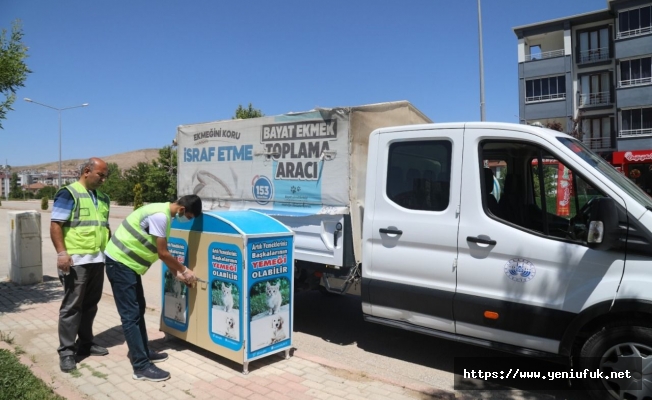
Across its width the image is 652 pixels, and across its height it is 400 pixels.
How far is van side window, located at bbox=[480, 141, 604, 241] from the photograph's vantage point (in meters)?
4.11

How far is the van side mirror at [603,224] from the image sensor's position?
11.3 feet

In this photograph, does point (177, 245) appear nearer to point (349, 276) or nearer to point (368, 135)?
point (349, 276)

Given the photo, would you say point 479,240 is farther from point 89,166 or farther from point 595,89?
point 595,89

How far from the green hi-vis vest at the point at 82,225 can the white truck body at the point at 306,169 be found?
6.66 ft

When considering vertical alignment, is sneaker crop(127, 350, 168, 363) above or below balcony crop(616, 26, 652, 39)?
below

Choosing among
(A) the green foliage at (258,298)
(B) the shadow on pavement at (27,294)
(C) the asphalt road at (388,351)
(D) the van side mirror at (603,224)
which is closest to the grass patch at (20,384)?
(A) the green foliage at (258,298)

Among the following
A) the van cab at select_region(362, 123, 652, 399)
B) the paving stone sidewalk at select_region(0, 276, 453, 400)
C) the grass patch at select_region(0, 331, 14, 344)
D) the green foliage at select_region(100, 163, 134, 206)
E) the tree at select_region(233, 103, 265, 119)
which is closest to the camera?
the van cab at select_region(362, 123, 652, 399)

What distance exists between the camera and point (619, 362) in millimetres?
3586

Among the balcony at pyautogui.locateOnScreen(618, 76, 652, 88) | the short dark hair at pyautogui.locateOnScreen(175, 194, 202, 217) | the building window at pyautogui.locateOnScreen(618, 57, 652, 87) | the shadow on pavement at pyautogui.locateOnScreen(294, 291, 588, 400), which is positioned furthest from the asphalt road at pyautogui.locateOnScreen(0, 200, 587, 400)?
the building window at pyautogui.locateOnScreen(618, 57, 652, 87)

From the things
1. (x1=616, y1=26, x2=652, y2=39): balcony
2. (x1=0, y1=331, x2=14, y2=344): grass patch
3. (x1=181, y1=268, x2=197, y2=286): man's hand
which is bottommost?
(x1=0, y1=331, x2=14, y2=344): grass patch

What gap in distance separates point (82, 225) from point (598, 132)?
41263mm

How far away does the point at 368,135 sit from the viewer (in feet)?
17.9

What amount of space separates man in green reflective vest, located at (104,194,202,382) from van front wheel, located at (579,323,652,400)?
11.7 ft

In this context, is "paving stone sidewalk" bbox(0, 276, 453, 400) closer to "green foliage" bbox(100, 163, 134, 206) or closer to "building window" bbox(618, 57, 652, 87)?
"building window" bbox(618, 57, 652, 87)
